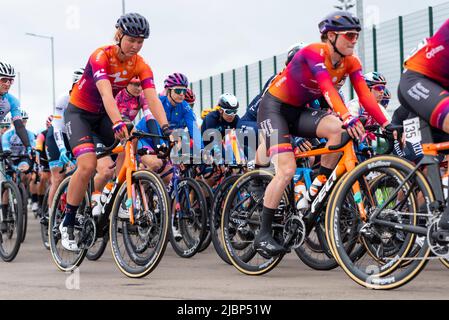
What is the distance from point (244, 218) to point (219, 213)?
0.73 m

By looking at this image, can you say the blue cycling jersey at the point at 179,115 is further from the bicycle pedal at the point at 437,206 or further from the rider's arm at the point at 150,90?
the bicycle pedal at the point at 437,206

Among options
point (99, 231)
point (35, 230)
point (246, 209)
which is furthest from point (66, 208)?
point (35, 230)

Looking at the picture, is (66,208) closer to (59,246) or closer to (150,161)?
(59,246)

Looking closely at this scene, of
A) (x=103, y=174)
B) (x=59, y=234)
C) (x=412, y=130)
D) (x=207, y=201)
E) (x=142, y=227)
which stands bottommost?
(x=59, y=234)

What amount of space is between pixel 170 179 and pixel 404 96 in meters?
4.37

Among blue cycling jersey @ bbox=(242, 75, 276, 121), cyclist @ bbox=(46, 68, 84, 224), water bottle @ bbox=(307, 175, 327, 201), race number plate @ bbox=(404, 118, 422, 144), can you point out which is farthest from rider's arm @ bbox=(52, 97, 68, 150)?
race number plate @ bbox=(404, 118, 422, 144)

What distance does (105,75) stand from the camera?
772 centimetres

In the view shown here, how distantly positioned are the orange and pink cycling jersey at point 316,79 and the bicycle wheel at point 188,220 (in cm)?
208

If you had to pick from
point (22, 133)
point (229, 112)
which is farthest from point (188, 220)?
point (22, 133)

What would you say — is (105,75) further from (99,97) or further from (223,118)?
(223,118)

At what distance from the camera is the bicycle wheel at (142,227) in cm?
709

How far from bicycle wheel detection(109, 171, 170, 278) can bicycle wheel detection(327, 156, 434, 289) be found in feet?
4.76

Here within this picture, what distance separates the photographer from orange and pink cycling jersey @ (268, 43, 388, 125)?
6938 millimetres
